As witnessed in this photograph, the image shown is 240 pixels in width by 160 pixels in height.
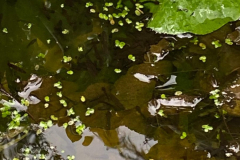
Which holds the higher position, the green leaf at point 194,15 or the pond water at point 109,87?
the green leaf at point 194,15

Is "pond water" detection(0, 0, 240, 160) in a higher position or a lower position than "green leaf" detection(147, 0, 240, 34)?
lower

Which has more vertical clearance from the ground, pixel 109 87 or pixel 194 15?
pixel 194 15

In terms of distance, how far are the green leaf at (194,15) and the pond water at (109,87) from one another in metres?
0.16

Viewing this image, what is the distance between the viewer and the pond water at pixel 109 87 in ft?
4.80

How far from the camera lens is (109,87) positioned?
1582 mm

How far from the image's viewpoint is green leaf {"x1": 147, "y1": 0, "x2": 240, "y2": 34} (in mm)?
1450

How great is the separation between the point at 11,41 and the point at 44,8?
0.97 ft

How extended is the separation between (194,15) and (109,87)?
0.61m

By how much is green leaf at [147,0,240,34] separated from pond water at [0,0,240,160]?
16 cm

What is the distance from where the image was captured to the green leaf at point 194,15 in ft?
4.76

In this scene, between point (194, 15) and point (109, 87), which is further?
point (109, 87)

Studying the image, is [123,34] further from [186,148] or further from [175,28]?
[186,148]

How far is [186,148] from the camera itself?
1451mm

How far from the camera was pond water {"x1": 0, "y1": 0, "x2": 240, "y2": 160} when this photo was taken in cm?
146
